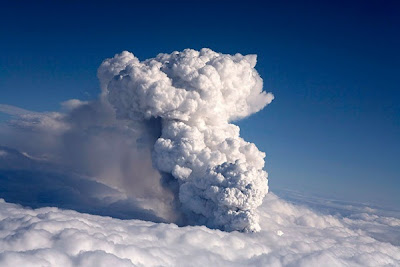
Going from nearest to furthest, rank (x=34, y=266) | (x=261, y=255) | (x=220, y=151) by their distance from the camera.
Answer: (x=34, y=266)
(x=220, y=151)
(x=261, y=255)

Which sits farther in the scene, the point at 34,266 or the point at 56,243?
the point at 56,243

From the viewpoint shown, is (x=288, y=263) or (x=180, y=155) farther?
(x=288, y=263)

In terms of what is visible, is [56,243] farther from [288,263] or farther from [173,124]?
[288,263]

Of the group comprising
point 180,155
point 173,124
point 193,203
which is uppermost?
point 173,124

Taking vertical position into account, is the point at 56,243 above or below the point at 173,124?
below

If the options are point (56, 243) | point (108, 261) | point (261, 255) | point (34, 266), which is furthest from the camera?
point (261, 255)

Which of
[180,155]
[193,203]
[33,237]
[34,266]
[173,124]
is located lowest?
[34,266]

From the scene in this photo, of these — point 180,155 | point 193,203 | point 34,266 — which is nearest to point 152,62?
point 180,155

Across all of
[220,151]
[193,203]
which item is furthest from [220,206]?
[220,151]

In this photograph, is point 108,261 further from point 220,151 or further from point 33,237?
point 220,151
